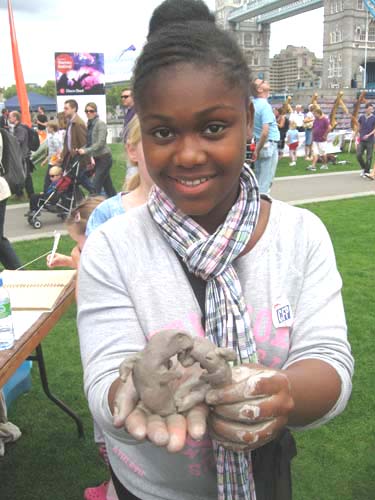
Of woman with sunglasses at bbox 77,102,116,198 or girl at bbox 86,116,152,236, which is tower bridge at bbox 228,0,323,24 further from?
girl at bbox 86,116,152,236

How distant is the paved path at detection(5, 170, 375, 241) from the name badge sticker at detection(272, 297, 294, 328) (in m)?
7.27

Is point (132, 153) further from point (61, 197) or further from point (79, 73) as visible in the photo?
point (79, 73)

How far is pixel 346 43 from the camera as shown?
70.4 metres

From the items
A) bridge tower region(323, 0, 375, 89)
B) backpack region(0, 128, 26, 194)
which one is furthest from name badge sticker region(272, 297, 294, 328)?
bridge tower region(323, 0, 375, 89)

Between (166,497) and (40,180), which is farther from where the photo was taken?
(40,180)

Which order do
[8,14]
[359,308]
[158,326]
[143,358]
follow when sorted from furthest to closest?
[8,14] → [359,308] → [158,326] → [143,358]

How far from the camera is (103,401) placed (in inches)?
40.1

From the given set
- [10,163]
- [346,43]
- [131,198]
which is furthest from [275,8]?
[131,198]

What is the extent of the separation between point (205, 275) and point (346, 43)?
77.7 meters

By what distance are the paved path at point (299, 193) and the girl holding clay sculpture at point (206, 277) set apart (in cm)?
713

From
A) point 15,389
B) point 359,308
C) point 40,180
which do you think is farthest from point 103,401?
point 40,180

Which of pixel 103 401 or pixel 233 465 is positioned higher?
pixel 103 401

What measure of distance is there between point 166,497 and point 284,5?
8805 centimetres

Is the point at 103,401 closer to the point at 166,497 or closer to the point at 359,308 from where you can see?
the point at 166,497
